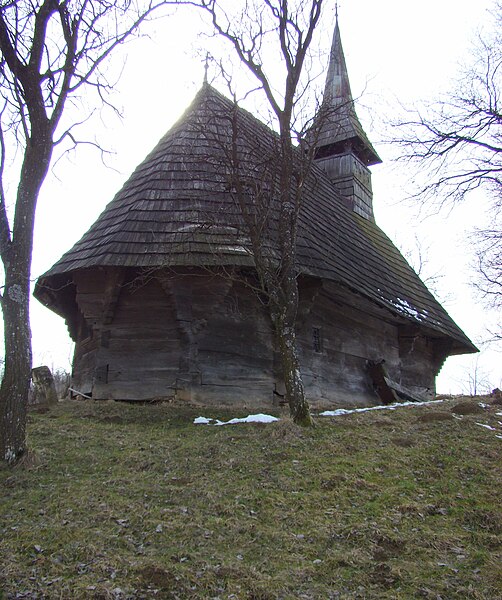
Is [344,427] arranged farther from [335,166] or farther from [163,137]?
[335,166]

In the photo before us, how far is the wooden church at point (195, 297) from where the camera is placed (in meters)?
7.86

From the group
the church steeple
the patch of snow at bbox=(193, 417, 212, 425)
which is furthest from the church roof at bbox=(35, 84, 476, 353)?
the church steeple

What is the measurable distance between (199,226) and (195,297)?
101cm

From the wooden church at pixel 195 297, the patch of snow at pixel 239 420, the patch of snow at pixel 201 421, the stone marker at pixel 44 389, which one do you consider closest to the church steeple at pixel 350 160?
the wooden church at pixel 195 297

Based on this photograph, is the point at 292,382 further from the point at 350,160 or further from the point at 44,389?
the point at 350,160

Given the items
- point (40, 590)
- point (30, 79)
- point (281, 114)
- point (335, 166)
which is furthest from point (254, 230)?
point (335, 166)

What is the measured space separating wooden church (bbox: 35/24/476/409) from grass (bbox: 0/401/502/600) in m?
1.44

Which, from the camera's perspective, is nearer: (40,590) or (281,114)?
(40,590)

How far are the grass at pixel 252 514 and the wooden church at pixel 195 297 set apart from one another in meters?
1.44

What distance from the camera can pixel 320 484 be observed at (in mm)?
4945

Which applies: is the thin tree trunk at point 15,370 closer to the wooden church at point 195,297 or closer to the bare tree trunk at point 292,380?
the wooden church at point 195,297

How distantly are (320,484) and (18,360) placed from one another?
302cm

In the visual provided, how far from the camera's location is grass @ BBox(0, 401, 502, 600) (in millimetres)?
3480

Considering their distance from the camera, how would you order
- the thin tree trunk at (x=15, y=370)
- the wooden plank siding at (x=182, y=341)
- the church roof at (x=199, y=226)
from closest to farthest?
the thin tree trunk at (x=15, y=370) → the church roof at (x=199, y=226) → the wooden plank siding at (x=182, y=341)
